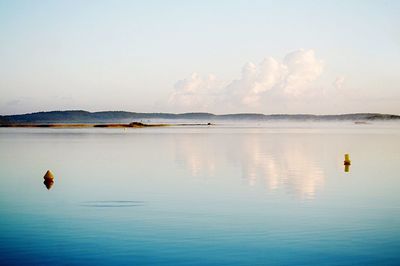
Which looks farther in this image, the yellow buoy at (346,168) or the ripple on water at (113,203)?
the yellow buoy at (346,168)

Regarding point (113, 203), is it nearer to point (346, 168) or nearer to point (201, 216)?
point (201, 216)

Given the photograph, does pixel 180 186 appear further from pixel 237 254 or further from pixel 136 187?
pixel 237 254

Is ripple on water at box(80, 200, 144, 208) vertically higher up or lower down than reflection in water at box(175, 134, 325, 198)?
higher up

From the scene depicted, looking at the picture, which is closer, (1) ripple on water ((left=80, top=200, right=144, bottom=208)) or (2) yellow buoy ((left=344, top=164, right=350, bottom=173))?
(1) ripple on water ((left=80, top=200, right=144, bottom=208))

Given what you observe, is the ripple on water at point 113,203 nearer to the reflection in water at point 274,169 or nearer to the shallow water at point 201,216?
the shallow water at point 201,216

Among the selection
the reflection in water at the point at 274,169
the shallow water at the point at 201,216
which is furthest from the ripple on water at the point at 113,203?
the reflection in water at the point at 274,169

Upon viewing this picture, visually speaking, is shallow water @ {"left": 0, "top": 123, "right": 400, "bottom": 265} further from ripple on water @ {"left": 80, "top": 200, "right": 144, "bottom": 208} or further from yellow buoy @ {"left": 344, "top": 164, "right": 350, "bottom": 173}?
yellow buoy @ {"left": 344, "top": 164, "right": 350, "bottom": 173}

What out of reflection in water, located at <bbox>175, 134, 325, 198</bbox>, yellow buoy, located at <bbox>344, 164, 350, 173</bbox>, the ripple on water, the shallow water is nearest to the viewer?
the shallow water

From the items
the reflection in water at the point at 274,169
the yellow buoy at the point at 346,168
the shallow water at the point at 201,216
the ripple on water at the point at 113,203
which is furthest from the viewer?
the yellow buoy at the point at 346,168

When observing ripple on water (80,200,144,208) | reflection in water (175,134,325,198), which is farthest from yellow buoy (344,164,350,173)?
ripple on water (80,200,144,208)

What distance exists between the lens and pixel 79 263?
17.6 metres

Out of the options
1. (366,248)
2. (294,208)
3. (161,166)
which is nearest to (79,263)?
(366,248)

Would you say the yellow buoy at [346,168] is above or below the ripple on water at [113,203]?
below

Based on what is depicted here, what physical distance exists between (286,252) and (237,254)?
1930mm
